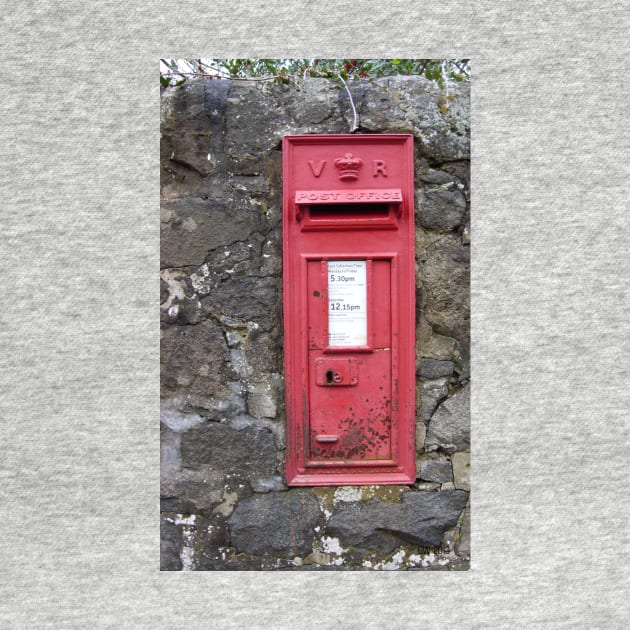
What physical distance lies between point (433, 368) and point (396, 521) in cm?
56

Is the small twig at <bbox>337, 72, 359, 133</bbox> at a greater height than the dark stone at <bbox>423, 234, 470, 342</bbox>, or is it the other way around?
the small twig at <bbox>337, 72, 359, 133</bbox>

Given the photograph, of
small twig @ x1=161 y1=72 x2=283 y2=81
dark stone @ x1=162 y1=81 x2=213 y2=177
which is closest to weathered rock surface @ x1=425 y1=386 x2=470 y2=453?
dark stone @ x1=162 y1=81 x2=213 y2=177

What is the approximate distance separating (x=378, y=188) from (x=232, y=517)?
4.14 feet

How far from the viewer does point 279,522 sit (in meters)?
1.92

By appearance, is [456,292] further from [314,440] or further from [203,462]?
[203,462]

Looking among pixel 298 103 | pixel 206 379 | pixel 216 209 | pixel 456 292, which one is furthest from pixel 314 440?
pixel 298 103

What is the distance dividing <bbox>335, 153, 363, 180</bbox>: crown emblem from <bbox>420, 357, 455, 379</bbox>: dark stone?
69cm

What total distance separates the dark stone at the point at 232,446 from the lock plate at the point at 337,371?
284 mm

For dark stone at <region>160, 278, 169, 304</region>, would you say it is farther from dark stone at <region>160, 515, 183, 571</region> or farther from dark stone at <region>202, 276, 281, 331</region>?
dark stone at <region>160, 515, 183, 571</region>

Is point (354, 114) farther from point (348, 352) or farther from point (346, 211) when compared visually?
point (348, 352)

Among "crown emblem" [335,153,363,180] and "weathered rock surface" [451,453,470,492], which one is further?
"weathered rock surface" [451,453,470,492]

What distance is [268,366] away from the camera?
76.0 inches

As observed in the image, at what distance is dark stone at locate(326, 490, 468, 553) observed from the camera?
1.92m

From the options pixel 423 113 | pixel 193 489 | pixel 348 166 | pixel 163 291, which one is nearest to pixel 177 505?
pixel 193 489
